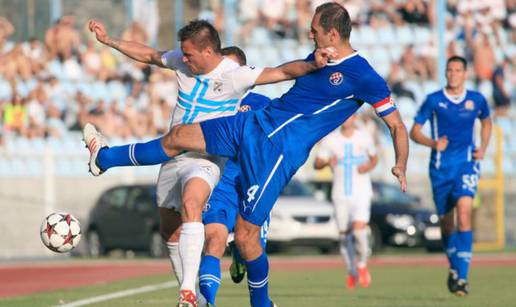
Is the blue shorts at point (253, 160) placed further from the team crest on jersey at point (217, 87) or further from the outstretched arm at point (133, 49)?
the outstretched arm at point (133, 49)

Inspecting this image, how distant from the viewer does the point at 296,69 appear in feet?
31.9

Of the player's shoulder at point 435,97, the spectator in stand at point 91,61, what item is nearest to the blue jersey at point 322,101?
the player's shoulder at point 435,97

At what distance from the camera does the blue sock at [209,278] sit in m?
9.89

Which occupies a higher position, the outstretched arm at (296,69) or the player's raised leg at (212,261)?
the outstretched arm at (296,69)

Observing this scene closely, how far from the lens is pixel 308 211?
83.7 ft

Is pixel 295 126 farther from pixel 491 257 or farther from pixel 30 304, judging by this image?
pixel 491 257

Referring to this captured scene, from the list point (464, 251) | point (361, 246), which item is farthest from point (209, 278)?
point (361, 246)

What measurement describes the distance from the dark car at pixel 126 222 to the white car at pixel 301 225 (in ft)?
7.50

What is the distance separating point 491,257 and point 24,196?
403 inches

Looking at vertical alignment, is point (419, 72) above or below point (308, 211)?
above

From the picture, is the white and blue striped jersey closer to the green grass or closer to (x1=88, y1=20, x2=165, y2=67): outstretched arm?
(x1=88, y1=20, x2=165, y2=67): outstretched arm

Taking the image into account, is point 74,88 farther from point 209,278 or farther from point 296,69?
point 296,69

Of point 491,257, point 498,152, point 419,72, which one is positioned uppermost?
point 419,72

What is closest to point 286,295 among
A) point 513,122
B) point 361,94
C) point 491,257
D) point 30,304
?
point 30,304
